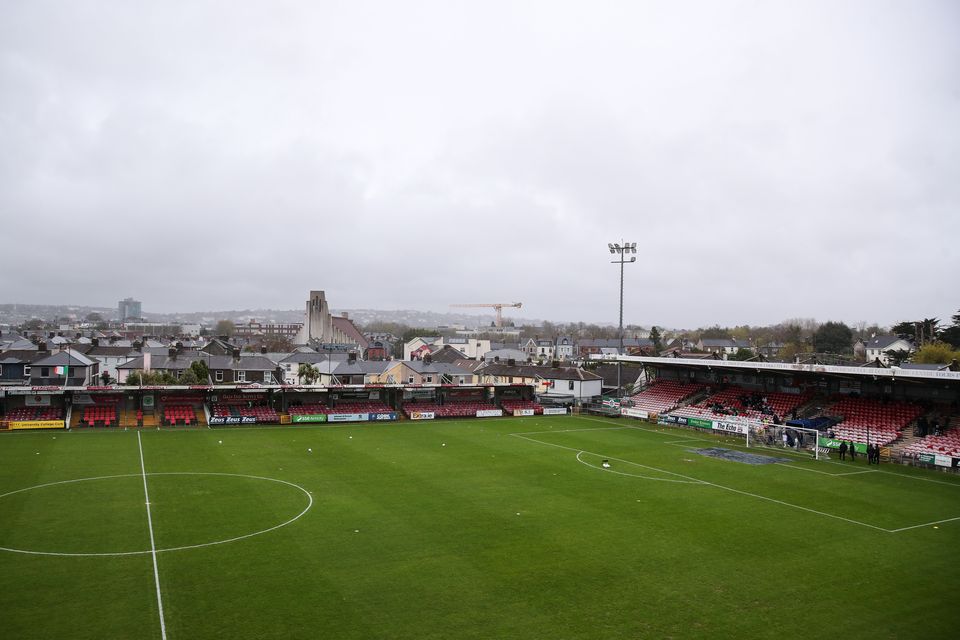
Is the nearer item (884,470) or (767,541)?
(767,541)

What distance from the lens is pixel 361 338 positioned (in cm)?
12850

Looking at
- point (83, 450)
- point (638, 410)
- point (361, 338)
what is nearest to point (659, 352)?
point (638, 410)

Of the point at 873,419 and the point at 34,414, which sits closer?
the point at 873,419

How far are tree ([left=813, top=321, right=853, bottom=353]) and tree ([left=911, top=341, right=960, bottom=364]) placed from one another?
39119 millimetres

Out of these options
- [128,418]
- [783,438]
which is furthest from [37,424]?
[783,438]

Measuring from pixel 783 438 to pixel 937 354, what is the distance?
36511mm

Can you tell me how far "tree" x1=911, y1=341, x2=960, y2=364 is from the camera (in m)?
66.7

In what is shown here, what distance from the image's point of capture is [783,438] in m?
44.3

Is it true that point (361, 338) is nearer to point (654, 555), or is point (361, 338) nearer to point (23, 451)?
point (23, 451)

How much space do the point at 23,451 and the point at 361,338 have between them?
9302 cm

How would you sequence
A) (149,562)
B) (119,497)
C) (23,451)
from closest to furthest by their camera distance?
(149,562)
(119,497)
(23,451)

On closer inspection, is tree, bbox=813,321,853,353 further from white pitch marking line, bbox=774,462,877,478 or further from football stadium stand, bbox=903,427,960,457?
white pitch marking line, bbox=774,462,877,478

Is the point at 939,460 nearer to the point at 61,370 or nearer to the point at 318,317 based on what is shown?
the point at 61,370

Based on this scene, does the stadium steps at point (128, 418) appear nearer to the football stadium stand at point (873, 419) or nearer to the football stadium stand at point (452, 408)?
the football stadium stand at point (452, 408)
